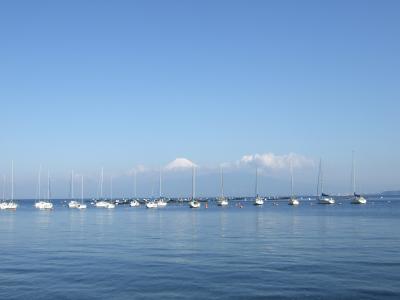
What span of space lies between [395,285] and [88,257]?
28155 millimetres

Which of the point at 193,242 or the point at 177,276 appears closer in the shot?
the point at 177,276

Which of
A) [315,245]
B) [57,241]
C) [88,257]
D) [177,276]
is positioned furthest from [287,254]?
[57,241]

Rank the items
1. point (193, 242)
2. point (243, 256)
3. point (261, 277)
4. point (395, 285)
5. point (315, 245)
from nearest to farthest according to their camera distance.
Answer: point (395, 285) → point (261, 277) → point (243, 256) → point (315, 245) → point (193, 242)

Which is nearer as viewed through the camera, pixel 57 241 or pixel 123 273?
pixel 123 273

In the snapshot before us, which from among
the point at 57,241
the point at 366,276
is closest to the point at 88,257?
the point at 57,241

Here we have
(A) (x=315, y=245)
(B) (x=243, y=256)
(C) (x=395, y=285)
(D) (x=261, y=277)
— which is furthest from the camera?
(A) (x=315, y=245)

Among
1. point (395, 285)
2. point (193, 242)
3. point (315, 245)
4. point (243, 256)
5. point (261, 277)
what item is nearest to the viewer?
point (395, 285)

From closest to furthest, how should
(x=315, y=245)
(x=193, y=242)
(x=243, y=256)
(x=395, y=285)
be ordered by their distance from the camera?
1. (x=395, y=285)
2. (x=243, y=256)
3. (x=315, y=245)
4. (x=193, y=242)

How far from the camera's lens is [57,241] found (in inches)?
2559

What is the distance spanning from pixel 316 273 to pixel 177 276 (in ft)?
35.1

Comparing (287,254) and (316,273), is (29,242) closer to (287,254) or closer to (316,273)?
(287,254)

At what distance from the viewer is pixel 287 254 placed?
162 feet

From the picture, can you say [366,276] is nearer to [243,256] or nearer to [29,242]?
[243,256]

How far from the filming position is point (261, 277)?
37.3 m
